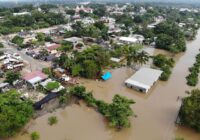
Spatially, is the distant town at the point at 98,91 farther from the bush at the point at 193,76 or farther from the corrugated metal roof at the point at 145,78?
the bush at the point at 193,76

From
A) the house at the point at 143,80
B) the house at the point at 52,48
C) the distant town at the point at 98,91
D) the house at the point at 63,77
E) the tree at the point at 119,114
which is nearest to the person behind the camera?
the tree at the point at 119,114

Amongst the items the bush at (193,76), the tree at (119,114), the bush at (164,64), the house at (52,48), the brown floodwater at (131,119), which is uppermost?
the tree at (119,114)

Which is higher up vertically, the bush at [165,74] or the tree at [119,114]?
the tree at [119,114]

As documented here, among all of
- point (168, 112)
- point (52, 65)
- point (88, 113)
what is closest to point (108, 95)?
point (88, 113)

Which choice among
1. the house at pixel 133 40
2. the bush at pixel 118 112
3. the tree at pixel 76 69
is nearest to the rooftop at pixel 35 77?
the tree at pixel 76 69

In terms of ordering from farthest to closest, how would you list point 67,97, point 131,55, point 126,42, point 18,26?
point 18,26, point 126,42, point 131,55, point 67,97

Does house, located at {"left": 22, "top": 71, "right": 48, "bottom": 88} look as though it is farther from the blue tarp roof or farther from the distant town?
the blue tarp roof

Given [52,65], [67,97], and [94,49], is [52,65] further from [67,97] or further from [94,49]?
[67,97]
